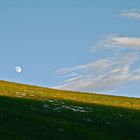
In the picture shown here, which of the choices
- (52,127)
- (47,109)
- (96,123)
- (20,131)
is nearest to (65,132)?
(52,127)

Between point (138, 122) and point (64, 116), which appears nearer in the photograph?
point (64, 116)

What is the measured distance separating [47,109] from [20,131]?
16.8 m

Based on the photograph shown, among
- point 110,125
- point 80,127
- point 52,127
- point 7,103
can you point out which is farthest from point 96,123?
point 7,103

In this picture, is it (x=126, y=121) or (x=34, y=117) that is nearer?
(x=34, y=117)

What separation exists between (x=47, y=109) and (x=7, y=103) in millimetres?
4979

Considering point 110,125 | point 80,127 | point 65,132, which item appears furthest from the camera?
point 110,125

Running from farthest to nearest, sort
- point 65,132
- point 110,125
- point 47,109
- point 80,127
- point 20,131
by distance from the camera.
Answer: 1. point 47,109
2. point 110,125
3. point 80,127
4. point 65,132
5. point 20,131

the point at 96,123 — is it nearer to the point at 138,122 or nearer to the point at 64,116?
the point at 64,116

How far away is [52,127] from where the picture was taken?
140ft

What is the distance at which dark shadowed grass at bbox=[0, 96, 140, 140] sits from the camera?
1535 inches

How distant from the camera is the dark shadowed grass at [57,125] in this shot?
3899 cm

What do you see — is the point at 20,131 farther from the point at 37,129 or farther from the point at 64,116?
the point at 64,116

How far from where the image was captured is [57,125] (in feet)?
145

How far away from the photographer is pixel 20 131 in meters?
38.8
